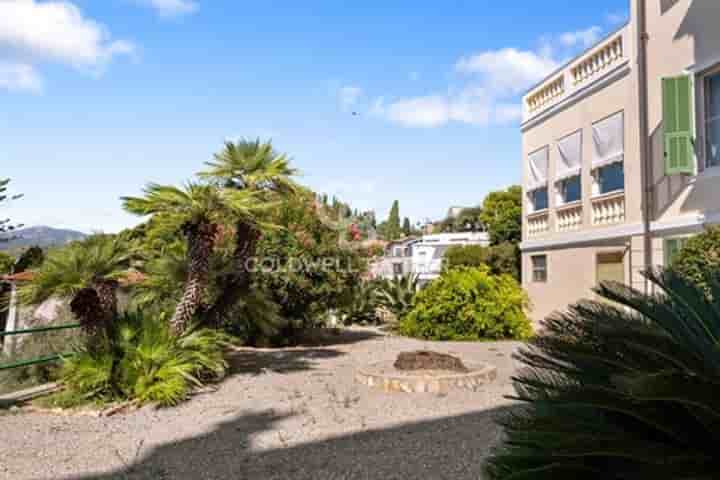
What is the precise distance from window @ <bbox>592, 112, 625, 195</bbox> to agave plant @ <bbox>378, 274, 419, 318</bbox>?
6764 millimetres

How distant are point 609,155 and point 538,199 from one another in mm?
3462

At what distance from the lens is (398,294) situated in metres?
17.3

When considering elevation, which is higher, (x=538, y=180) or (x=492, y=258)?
(x=538, y=180)

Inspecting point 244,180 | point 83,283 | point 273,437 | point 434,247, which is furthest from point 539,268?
point 434,247

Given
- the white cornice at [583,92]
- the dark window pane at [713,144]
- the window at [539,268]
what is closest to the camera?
the dark window pane at [713,144]

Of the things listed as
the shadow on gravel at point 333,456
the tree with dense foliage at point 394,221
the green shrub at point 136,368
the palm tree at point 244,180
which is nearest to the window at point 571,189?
the palm tree at point 244,180

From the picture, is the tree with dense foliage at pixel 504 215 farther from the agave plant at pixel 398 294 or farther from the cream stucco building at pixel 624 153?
the cream stucco building at pixel 624 153

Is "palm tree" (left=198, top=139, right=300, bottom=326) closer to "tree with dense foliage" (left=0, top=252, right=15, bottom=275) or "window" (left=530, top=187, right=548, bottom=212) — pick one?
"window" (left=530, top=187, right=548, bottom=212)

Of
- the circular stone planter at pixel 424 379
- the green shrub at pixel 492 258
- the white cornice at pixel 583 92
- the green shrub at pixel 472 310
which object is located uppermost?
the white cornice at pixel 583 92

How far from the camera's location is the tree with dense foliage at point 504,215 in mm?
28125

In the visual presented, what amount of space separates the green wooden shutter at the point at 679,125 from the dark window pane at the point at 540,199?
5.18 m

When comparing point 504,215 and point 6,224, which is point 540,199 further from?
point 6,224

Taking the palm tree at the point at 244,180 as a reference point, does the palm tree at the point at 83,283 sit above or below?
below

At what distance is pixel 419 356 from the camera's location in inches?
328
